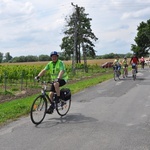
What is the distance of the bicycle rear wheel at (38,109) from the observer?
8430mm

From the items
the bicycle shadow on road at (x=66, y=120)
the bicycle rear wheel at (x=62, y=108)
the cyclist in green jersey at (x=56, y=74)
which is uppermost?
the cyclist in green jersey at (x=56, y=74)

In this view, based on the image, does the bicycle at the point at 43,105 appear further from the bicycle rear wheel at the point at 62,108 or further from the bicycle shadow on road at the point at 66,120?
the bicycle shadow on road at the point at 66,120

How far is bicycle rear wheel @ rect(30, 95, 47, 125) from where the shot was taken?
843 centimetres

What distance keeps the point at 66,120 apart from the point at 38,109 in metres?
0.87

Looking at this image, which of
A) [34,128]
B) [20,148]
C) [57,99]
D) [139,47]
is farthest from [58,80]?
[139,47]

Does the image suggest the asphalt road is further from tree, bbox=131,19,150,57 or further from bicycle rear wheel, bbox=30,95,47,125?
tree, bbox=131,19,150,57

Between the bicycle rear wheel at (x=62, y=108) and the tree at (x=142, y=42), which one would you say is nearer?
the bicycle rear wheel at (x=62, y=108)

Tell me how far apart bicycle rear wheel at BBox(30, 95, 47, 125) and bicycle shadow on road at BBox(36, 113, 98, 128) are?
0.16m

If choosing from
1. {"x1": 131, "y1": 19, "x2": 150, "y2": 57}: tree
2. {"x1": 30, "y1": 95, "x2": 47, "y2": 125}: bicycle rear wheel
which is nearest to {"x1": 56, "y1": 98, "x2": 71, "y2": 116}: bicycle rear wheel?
{"x1": 30, "y1": 95, "x2": 47, "y2": 125}: bicycle rear wheel

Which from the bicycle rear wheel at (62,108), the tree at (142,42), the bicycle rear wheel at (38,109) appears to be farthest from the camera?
the tree at (142,42)

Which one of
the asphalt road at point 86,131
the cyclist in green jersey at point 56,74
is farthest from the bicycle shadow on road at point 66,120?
the cyclist in green jersey at point 56,74

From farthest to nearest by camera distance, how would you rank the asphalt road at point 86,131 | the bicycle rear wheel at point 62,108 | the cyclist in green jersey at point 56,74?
the bicycle rear wheel at point 62,108 → the cyclist in green jersey at point 56,74 → the asphalt road at point 86,131

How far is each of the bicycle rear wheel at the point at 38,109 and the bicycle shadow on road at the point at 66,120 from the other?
6.3 inches

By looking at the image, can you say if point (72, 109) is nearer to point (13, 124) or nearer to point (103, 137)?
point (13, 124)
